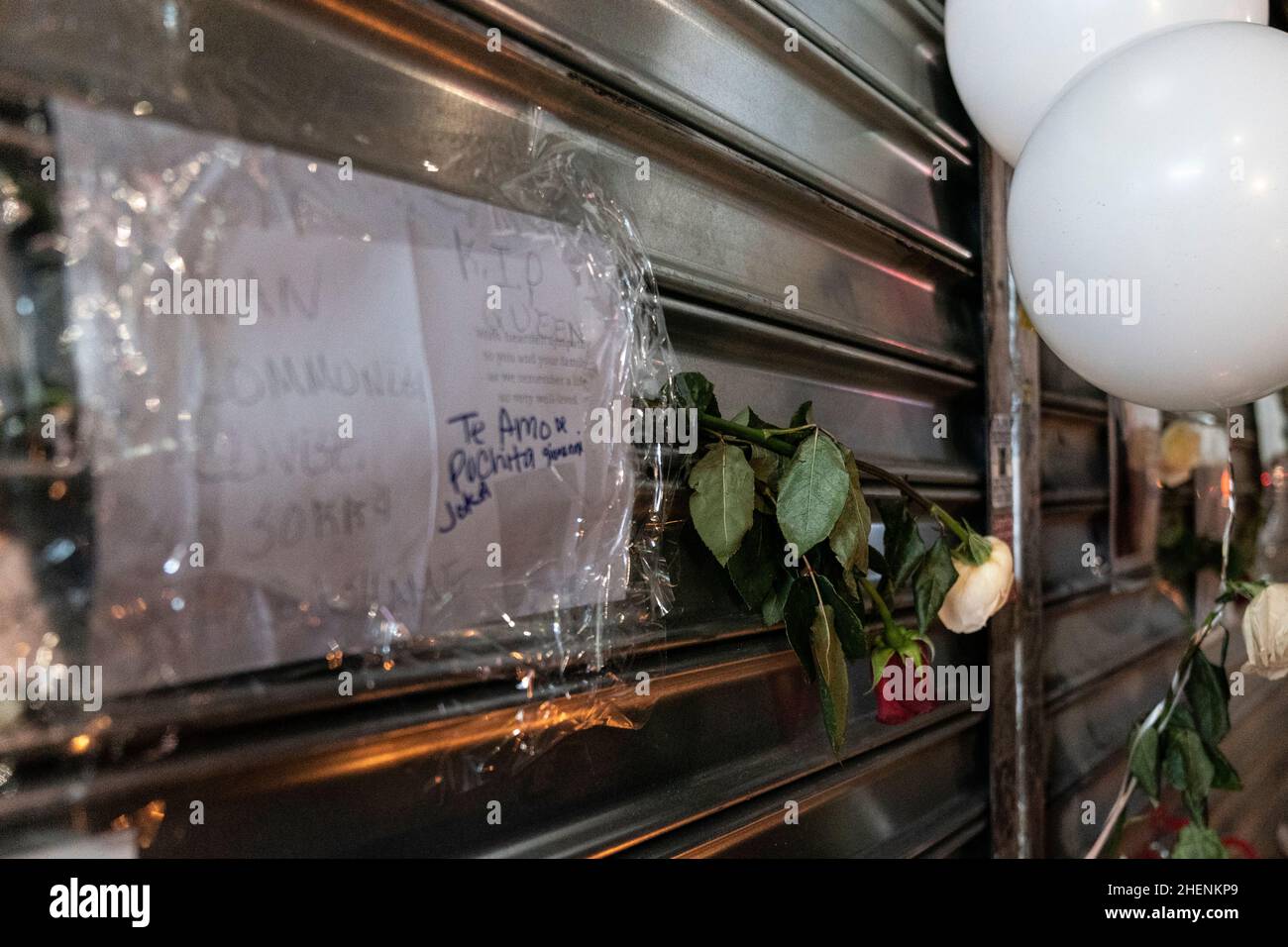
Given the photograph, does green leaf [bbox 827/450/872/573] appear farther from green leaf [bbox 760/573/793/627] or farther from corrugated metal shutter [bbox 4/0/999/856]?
→ corrugated metal shutter [bbox 4/0/999/856]

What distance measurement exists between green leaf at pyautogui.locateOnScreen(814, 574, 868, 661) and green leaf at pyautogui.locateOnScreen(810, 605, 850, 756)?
2 cm

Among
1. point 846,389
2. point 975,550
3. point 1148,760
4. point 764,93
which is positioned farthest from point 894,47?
point 1148,760

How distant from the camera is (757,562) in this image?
1.04 metres

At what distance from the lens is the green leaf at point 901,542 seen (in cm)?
123

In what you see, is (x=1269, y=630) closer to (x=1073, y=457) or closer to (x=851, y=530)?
(x=851, y=530)

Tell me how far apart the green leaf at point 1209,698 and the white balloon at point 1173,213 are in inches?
28.3

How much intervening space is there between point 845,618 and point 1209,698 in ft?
3.32

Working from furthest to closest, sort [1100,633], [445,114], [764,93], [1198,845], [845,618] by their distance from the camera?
1. [1100,633]
2. [1198,845]
3. [764,93]
4. [845,618]
5. [445,114]

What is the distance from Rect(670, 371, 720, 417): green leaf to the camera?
1.04 m
